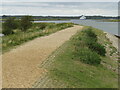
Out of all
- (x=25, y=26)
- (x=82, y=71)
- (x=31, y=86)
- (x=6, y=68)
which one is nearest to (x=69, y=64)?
(x=82, y=71)

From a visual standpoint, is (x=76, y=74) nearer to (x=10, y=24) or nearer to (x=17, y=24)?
(x=10, y=24)

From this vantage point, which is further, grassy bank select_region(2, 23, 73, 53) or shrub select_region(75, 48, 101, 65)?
grassy bank select_region(2, 23, 73, 53)

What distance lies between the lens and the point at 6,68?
364 inches

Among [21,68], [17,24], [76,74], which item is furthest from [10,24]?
[76,74]

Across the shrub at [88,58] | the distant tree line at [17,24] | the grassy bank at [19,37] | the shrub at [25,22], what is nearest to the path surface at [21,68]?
the shrub at [88,58]

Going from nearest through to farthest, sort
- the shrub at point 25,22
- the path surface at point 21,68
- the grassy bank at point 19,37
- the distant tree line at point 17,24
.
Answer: the path surface at point 21,68 → the grassy bank at point 19,37 → the distant tree line at point 17,24 → the shrub at point 25,22

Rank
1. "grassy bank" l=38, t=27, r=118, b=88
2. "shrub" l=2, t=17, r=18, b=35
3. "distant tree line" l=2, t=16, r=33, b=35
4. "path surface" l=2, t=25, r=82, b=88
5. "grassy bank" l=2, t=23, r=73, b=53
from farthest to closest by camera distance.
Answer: "shrub" l=2, t=17, r=18, b=35 < "distant tree line" l=2, t=16, r=33, b=35 < "grassy bank" l=2, t=23, r=73, b=53 < "grassy bank" l=38, t=27, r=118, b=88 < "path surface" l=2, t=25, r=82, b=88

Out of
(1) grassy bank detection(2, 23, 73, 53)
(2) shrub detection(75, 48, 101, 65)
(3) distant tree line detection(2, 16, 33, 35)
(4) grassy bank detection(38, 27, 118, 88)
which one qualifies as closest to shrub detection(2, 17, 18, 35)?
(3) distant tree line detection(2, 16, 33, 35)

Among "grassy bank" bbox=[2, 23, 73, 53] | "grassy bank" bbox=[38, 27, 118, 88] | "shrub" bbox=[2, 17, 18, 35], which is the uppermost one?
"shrub" bbox=[2, 17, 18, 35]

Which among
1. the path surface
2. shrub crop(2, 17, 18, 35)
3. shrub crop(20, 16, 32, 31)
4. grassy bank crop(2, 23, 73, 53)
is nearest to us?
the path surface

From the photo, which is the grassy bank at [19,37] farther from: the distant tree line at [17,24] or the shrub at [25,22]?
the shrub at [25,22]

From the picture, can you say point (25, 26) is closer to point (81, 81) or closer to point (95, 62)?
point (95, 62)

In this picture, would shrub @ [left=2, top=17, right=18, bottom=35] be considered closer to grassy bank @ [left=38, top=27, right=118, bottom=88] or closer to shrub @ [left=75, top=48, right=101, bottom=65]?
shrub @ [left=75, top=48, right=101, bottom=65]

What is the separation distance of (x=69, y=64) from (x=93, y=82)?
2267mm
